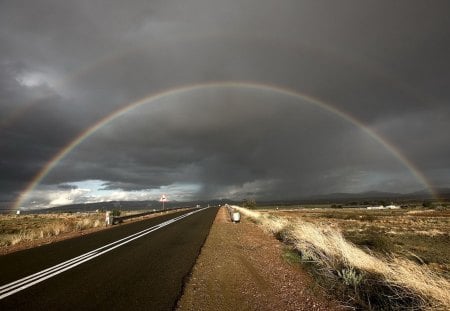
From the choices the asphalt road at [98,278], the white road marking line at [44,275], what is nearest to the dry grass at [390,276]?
the asphalt road at [98,278]

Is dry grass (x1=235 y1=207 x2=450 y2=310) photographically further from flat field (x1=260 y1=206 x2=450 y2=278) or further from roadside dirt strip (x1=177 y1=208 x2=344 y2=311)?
flat field (x1=260 y1=206 x2=450 y2=278)

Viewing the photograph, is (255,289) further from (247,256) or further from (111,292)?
(247,256)

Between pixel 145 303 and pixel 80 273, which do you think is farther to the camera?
pixel 80 273

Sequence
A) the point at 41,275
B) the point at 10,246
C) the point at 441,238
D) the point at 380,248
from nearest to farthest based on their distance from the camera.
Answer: the point at 41,275
the point at 10,246
the point at 380,248
the point at 441,238

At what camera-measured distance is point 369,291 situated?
286 inches

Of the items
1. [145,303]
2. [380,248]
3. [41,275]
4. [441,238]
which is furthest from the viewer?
[441,238]

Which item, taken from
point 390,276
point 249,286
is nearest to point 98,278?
point 249,286

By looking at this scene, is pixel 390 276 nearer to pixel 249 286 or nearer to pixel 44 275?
pixel 249 286

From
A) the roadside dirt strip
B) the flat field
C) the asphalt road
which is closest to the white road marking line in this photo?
the asphalt road

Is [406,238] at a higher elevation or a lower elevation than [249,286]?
lower

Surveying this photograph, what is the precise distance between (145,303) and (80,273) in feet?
12.0

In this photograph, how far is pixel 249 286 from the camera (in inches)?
324

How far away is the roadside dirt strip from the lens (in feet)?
22.2

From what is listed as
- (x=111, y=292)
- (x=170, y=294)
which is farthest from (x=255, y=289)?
(x=111, y=292)
